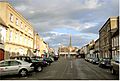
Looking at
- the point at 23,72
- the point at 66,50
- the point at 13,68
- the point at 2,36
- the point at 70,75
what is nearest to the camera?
the point at 13,68

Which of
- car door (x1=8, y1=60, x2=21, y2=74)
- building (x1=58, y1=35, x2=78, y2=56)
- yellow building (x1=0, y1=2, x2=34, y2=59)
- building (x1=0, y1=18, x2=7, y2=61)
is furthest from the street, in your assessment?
building (x1=58, y1=35, x2=78, y2=56)

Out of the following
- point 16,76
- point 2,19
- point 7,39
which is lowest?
point 16,76

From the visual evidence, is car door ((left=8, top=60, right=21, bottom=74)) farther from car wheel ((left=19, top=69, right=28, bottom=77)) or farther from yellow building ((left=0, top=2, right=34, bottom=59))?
yellow building ((left=0, top=2, right=34, bottom=59))

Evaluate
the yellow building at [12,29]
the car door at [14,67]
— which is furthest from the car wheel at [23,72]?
the yellow building at [12,29]

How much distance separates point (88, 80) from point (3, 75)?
21.7 feet

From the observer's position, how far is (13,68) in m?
18.6

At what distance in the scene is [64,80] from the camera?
15.9 metres

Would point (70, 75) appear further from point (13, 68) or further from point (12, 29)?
→ point (12, 29)

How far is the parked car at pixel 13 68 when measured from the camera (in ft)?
59.9

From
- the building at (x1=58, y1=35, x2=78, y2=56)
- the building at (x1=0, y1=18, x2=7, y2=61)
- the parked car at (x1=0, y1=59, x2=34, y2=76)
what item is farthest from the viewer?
the building at (x1=58, y1=35, x2=78, y2=56)

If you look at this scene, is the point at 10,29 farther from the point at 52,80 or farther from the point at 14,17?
the point at 52,80

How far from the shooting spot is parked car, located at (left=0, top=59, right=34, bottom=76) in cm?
1827

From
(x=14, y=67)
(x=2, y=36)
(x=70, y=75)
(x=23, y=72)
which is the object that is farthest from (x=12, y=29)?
(x=70, y=75)

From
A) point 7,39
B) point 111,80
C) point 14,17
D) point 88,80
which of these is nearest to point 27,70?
point 88,80
